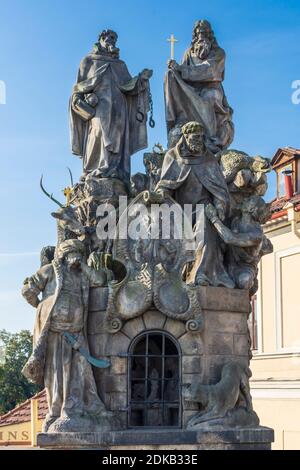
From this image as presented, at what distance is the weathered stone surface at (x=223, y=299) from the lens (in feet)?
38.8

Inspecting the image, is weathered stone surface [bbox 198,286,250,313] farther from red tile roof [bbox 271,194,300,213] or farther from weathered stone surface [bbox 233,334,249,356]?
red tile roof [bbox 271,194,300,213]

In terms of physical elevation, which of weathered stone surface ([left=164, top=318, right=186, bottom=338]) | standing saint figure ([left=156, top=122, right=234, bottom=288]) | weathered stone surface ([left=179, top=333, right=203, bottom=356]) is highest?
standing saint figure ([left=156, top=122, right=234, bottom=288])

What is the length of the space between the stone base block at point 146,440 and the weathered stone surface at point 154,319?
52.8 inches

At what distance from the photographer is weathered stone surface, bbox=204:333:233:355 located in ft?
38.6

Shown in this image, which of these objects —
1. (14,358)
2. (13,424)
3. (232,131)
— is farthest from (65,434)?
(14,358)

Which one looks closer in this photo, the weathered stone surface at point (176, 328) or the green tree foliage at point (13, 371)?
the weathered stone surface at point (176, 328)

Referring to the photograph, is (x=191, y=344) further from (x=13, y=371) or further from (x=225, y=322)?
(x=13, y=371)

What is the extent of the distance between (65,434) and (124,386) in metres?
0.97

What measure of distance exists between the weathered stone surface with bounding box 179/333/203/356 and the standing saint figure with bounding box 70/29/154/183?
9.43 ft

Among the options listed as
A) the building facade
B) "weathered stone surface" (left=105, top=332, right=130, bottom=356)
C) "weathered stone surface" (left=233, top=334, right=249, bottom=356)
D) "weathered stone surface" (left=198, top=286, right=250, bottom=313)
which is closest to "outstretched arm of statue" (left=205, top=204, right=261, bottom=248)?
"weathered stone surface" (left=198, top=286, right=250, bottom=313)

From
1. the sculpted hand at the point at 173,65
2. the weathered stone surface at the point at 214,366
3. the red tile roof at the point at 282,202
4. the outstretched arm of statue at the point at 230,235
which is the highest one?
the red tile roof at the point at 282,202

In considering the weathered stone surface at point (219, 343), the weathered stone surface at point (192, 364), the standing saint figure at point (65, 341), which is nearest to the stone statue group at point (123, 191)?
the standing saint figure at point (65, 341)
